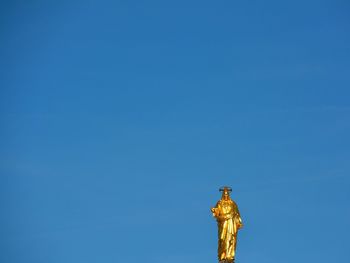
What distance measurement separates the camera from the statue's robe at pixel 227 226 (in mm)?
111500

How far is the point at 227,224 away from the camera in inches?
4419

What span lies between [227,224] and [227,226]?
111 mm

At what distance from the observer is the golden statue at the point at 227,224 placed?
4390 inches

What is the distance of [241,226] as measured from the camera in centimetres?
11275

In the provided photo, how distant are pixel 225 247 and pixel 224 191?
350cm

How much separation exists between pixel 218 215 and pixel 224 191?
1.58 m

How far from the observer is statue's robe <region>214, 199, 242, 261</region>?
11150 cm

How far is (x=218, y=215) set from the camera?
112438mm

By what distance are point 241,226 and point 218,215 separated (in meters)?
1.46

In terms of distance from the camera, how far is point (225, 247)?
112 metres

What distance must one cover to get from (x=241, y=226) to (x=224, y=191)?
220 centimetres

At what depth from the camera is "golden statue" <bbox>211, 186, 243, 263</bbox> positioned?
112 m

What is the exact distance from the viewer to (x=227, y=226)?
4419 inches
